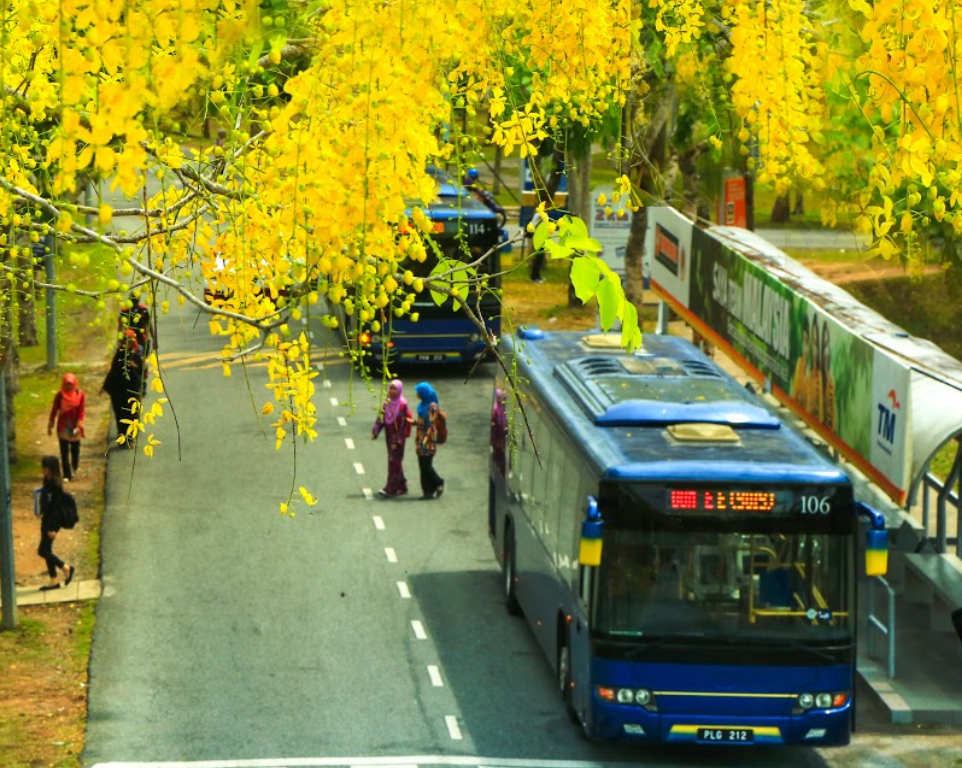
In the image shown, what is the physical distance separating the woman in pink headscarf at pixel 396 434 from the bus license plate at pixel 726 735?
7.31m

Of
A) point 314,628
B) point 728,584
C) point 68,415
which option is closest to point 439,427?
point 68,415

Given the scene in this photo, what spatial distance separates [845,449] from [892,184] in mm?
9010

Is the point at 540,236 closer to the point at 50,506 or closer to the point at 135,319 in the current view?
the point at 135,319

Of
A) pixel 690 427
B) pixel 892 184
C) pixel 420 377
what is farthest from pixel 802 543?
pixel 420 377

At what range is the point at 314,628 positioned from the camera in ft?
54.5

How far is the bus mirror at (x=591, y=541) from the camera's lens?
13.0 metres

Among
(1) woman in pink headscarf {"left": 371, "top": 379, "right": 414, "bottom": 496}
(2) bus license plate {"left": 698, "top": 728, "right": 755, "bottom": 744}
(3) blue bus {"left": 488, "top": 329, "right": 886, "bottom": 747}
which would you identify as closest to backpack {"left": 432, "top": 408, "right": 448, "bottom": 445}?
(1) woman in pink headscarf {"left": 371, "top": 379, "right": 414, "bottom": 496}

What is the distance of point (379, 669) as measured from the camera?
15.5m

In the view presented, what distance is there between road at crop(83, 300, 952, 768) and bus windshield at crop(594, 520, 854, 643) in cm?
122

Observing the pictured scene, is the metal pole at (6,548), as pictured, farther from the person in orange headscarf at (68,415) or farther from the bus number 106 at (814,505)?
the bus number 106 at (814,505)

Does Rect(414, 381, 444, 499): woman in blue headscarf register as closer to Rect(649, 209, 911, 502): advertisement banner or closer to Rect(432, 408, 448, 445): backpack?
Rect(432, 408, 448, 445): backpack

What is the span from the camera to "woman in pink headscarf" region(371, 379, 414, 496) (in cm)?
2041

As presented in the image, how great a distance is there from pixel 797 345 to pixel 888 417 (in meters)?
3.04

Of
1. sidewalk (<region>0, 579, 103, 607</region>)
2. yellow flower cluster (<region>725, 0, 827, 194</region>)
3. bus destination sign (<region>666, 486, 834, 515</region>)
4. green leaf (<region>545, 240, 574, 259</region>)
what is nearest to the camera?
green leaf (<region>545, 240, 574, 259</region>)
